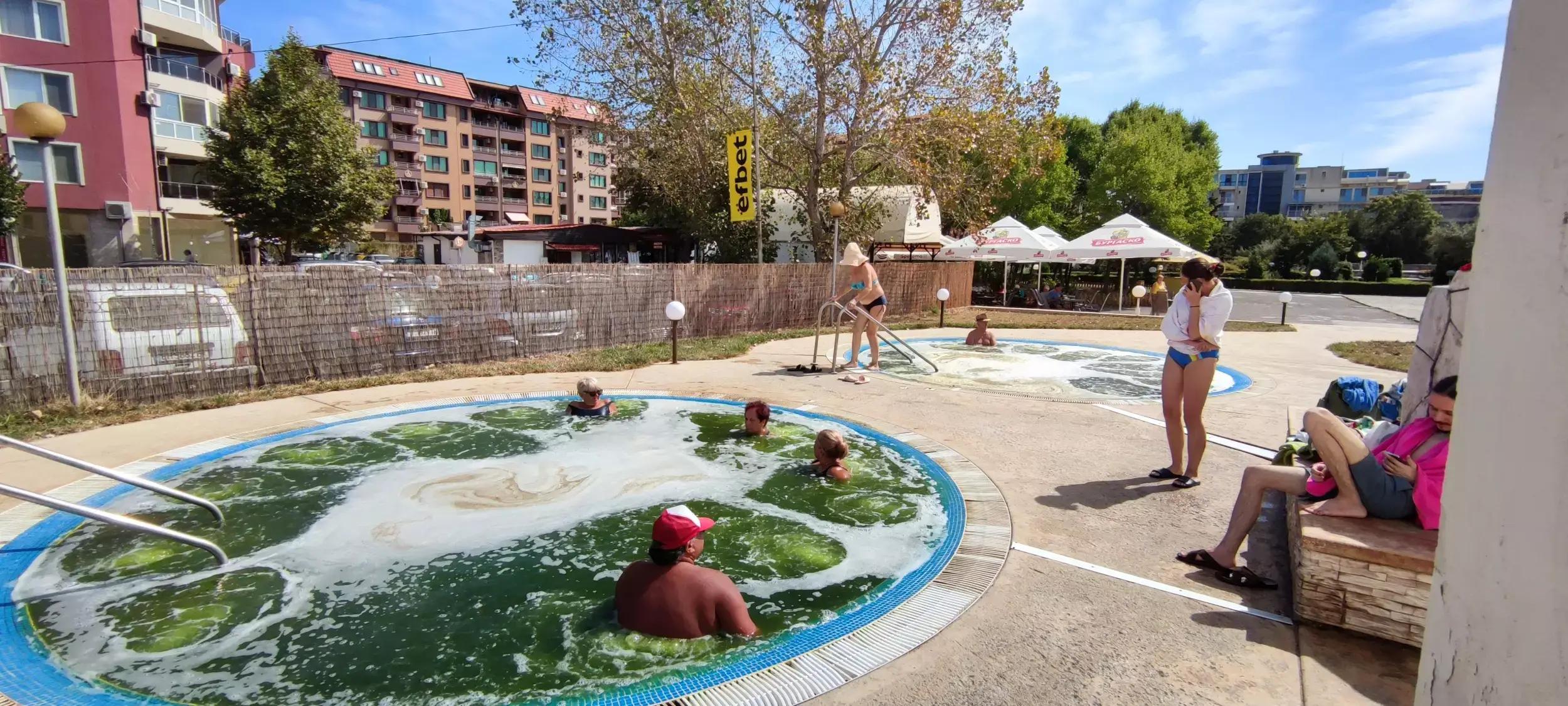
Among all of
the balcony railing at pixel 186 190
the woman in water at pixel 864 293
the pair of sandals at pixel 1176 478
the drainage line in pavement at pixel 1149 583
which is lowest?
the drainage line in pavement at pixel 1149 583

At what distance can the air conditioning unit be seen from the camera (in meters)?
24.4

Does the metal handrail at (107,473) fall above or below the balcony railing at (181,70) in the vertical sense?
below

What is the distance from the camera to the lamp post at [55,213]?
6617 mm

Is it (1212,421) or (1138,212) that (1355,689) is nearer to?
(1212,421)

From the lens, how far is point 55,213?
6.80 m

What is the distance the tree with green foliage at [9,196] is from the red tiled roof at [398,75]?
38.2m

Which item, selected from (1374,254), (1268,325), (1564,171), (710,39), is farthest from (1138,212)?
(1564,171)

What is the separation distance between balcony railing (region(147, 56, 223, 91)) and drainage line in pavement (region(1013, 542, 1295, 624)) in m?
34.0

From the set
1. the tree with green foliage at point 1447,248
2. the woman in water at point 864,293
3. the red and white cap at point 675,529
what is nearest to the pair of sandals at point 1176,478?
the red and white cap at point 675,529

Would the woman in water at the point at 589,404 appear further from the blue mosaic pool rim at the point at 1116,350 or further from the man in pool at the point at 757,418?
the blue mosaic pool rim at the point at 1116,350

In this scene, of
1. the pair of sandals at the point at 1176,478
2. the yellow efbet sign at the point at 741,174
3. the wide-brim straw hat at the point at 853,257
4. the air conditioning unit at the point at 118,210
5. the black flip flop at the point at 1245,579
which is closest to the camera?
the black flip flop at the point at 1245,579

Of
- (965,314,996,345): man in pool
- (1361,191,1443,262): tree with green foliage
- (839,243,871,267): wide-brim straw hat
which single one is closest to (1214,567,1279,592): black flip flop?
(839,243,871,267): wide-brim straw hat

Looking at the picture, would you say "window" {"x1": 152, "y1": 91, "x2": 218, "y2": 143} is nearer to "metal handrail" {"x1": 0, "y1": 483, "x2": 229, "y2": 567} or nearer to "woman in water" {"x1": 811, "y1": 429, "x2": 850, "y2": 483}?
"metal handrail" {"x1": 0, "y1": 483, "x2": 229, "y2": 567}

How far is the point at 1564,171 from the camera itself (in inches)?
43.2
